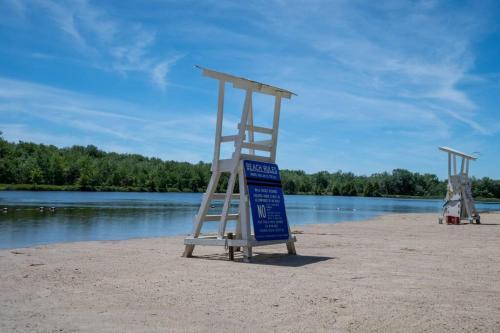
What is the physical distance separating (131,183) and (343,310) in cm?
12932

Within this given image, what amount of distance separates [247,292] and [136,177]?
5092 inches

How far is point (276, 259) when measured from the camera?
9.93 metres

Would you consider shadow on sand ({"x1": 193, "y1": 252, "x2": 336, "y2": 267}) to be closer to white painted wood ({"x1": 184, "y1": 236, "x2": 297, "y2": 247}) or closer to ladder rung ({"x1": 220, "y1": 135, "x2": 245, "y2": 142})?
white painted wood ({"x1": 184, "y1": 236, "x2": 297, "y2": 247})

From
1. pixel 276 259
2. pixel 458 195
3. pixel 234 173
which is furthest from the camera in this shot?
pixel 458 195

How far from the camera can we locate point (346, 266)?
8875 millimetres

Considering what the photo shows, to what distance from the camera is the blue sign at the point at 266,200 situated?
9.70m

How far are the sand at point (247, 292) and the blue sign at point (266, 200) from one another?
56cm

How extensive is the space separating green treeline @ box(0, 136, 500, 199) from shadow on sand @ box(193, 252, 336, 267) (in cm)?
7540

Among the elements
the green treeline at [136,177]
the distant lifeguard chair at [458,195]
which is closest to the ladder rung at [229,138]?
the distant lifeguard chair at [458,195]

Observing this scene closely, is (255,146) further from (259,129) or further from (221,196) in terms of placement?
(221,196)

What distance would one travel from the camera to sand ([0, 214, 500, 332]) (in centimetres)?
490

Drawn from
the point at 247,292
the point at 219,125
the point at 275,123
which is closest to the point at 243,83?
the point at 219,125

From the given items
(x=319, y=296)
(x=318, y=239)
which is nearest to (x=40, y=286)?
(x=319, y=296)

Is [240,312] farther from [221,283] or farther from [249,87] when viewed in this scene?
[249,87]
